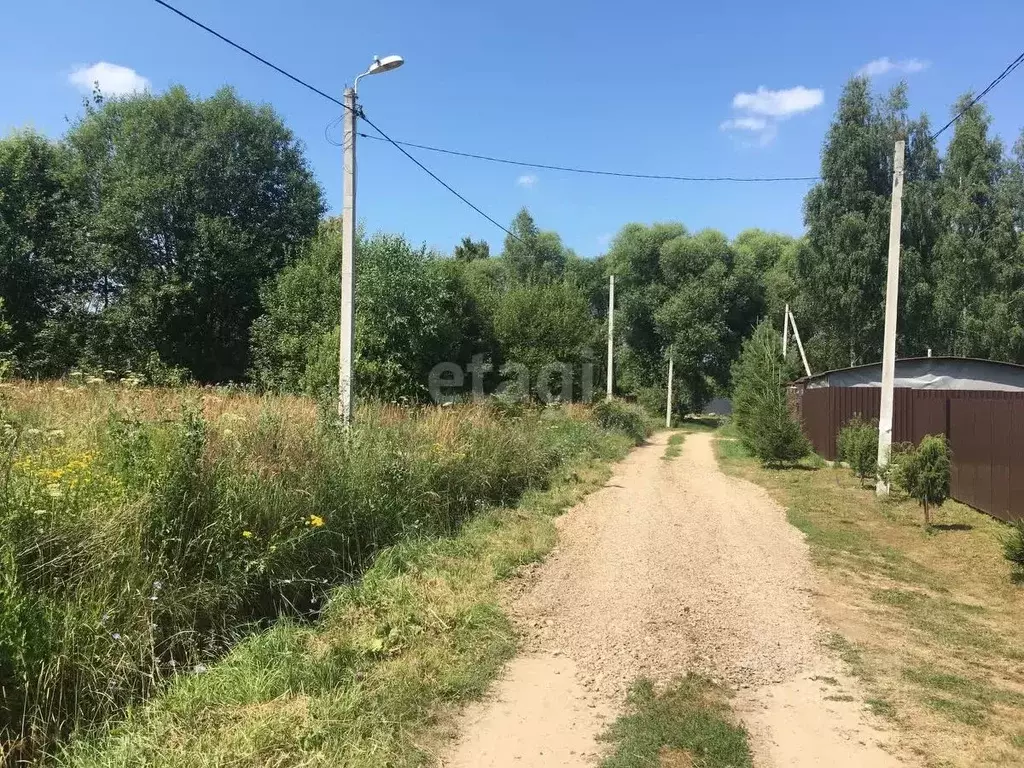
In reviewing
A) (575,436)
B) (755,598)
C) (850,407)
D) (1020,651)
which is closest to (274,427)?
(755,598)

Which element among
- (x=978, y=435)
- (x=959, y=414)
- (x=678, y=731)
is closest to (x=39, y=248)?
(x=678, y=731)

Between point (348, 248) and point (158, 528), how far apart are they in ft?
16.8

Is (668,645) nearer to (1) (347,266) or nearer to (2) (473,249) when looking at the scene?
(1) (347,266)

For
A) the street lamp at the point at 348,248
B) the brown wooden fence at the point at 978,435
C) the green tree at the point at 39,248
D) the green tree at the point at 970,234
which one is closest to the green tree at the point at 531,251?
the green tree at the point at 970,234

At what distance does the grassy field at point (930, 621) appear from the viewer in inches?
144

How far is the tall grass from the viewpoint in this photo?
3623 millimetres

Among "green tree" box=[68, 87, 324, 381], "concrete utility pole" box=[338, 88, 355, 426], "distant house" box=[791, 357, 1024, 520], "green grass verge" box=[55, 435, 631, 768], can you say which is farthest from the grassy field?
"green tree" box=[68, 87, 324, 381]

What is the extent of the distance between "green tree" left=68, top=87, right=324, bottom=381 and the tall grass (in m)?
19.2

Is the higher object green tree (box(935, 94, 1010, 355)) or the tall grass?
green tree (box(935, 94, 1010, 355))

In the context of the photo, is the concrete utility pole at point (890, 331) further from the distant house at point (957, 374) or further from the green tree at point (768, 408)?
the distant house at point (957, 374)

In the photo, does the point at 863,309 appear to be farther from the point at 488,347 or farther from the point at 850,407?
the point at 488,347

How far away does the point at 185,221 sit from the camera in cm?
2544

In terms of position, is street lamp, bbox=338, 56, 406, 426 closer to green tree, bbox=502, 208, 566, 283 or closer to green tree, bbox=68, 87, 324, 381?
green tree, bbox=68, 87, 324, 381

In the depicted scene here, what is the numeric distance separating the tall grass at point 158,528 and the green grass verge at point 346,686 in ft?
1.00
